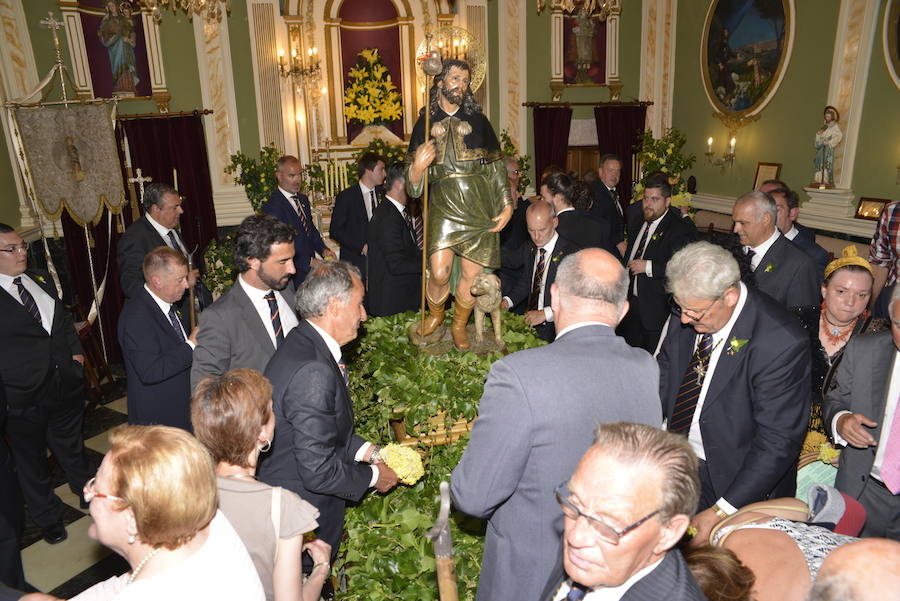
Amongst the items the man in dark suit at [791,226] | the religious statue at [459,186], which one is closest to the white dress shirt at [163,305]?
the religious statue at [459,186]

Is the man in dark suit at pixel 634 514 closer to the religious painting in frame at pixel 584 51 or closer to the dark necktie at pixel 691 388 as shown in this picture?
the dark necktie at pixel 691 388

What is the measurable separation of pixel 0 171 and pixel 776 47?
11127 millimetres

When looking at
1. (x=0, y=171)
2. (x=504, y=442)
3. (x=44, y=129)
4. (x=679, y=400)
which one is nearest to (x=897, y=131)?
(x=679, y=400)

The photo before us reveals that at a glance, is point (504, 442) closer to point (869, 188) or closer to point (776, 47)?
point (869, 188)

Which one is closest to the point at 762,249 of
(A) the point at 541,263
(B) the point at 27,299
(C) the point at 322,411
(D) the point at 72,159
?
(A) the point at 541,263

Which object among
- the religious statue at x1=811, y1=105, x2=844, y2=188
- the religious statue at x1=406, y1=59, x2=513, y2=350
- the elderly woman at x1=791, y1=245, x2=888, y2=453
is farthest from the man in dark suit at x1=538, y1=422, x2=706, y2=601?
the religious statue at x1=811, y1=105, x2=844, y2=188

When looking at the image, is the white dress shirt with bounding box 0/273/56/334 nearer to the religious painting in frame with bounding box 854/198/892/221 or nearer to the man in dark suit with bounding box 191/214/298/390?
the man in dark suit with bounding box 191/214/298/390

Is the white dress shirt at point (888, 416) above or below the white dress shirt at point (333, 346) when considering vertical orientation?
below

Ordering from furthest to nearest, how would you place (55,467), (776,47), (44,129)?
(776,47)
(44,129)
(55,467)

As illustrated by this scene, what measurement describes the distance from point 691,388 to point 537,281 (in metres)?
2.00

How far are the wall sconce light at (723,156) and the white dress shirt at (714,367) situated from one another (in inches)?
→ 346

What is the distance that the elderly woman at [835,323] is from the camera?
3125 millimetres

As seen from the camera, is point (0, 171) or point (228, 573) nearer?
point (228, 573)

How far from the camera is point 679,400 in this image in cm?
276
